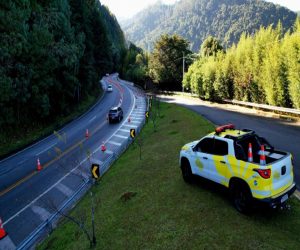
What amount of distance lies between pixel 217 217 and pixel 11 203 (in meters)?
11.7

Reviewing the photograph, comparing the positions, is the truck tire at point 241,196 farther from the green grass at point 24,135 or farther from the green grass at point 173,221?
the green grass at point 24,135

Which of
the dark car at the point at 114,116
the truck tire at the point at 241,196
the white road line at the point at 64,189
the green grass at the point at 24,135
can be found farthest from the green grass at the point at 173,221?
the dark car at the point at 114,116

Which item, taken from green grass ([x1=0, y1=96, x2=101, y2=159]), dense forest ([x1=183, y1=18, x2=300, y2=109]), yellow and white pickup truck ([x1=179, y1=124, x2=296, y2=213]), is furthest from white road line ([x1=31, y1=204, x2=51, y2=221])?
dense forest ([x1=183, y1=18, x2=300, y2=109])

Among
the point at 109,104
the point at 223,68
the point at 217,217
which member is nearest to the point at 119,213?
the point at 217,217

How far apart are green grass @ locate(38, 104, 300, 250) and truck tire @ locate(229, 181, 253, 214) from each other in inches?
9.1

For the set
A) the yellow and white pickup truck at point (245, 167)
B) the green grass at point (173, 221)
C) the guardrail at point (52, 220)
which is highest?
the yellow and white pickup truck at point (245, 167)

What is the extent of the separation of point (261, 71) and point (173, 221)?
24323mm

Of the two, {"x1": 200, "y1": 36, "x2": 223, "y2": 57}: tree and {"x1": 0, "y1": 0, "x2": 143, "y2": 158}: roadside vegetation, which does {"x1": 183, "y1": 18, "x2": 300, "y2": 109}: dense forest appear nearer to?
{"x1": 0, "y1": 0, "x2": 143, "y2": 158}: roadside vegetation

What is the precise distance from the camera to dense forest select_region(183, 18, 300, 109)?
2370 centimetres

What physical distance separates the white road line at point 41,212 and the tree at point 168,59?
56.6m

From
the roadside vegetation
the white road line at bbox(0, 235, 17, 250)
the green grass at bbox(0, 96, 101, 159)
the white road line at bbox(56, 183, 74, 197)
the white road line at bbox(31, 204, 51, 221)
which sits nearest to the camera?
the white road line at bbox(0, 235, 17, 250)

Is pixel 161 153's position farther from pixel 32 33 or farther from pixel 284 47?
pixel 32 33

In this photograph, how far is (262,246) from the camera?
759cm

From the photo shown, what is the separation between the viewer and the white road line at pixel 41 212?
1411cm
